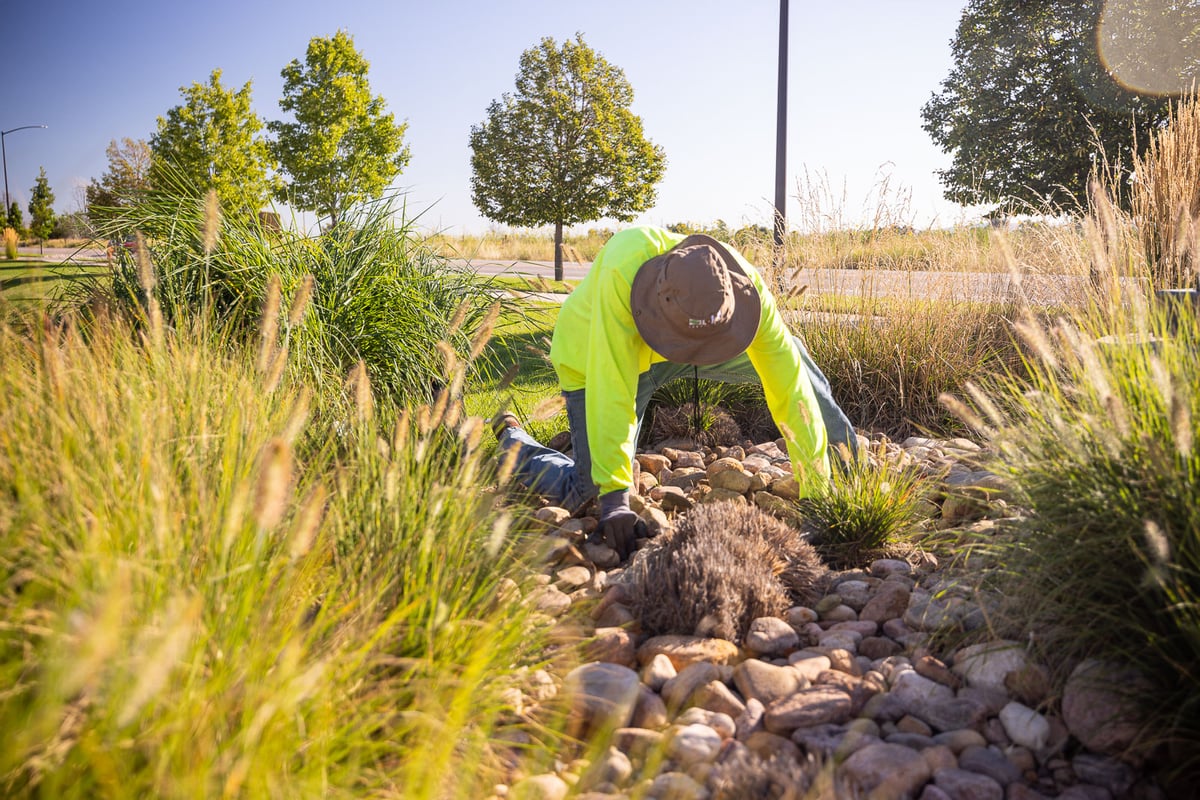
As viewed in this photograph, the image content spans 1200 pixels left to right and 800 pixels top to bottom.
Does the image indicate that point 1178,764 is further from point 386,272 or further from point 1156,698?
point 386,272

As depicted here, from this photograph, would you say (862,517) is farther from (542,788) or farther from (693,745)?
(542,788)

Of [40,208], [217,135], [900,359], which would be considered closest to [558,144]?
[217,135]

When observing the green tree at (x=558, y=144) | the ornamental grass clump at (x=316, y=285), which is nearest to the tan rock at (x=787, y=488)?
the ornamental grass clump at (x=316, y=285)

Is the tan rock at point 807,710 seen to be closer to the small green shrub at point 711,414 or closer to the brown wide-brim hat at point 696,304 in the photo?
the brown wide-brim hat at point 696,304

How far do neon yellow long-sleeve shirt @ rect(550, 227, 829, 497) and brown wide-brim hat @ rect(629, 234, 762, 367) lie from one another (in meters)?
0.11

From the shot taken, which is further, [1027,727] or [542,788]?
[1027,727]

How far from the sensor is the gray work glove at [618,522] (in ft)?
10.9

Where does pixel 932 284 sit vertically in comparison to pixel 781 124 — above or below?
below

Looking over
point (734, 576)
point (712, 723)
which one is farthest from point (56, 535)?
point (734, 576)

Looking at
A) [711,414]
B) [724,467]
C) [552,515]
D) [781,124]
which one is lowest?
[552,515]

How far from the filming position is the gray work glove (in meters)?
3.32

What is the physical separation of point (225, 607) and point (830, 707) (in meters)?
1.57

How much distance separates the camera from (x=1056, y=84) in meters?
20.2

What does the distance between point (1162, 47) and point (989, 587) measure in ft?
73.2
